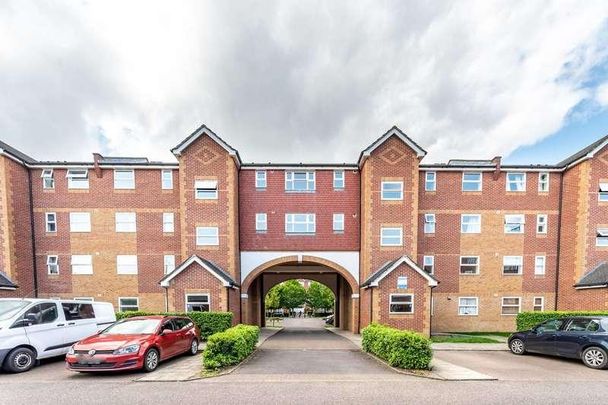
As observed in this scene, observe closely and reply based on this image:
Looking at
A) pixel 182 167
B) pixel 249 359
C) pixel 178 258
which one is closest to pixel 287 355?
pixel 249 359

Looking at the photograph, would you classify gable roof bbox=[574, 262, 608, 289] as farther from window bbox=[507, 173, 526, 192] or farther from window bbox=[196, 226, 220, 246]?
window bbox=[196, 226, 220, 246]

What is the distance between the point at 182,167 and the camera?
16.3 m

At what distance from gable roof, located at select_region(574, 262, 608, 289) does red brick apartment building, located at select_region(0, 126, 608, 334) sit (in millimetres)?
100

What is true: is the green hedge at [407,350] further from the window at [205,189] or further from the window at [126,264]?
the window at [126,264]

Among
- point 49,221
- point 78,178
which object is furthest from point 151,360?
point 49,221

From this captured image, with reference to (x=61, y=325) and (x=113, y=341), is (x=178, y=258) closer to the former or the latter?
(x=61, y=325)

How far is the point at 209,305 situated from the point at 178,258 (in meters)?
4.19

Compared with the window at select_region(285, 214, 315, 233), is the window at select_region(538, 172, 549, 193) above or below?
above

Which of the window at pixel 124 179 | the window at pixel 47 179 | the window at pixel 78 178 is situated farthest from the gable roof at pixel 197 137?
the window at pixel 47 179

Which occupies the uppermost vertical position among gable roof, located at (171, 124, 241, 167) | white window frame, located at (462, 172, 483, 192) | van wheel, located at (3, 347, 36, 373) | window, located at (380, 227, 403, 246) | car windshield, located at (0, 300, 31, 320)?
gable roof, located at (171, 124, 241, 167)

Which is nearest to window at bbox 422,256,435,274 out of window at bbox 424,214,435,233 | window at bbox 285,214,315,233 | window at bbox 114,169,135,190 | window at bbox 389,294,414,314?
window at bbox 424,214,435,233

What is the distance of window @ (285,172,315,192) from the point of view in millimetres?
17516

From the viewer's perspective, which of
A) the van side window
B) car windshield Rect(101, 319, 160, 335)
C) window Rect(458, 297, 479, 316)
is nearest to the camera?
car windshield Rect(101, 319, 160, 335)

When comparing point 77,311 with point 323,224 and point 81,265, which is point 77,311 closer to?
point 81,265
